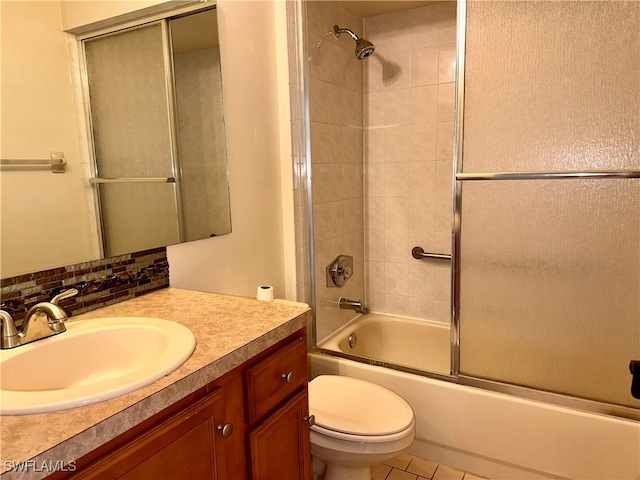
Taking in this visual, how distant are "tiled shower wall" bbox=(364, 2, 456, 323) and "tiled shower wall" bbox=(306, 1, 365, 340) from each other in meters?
0.10

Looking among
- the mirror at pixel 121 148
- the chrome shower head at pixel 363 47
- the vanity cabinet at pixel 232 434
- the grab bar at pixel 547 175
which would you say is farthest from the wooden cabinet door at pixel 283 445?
the chrome shower head at pixel 363 47

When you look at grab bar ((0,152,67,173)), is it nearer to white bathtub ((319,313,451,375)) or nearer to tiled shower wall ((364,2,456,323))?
white bathtub ((319,313,451,375))

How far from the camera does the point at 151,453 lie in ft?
2.57

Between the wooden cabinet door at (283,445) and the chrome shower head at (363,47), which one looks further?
the chrome shower head at (363,47)

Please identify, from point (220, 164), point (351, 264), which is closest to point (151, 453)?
point (220, 164)

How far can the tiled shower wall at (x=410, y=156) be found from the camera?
2428 millimetres

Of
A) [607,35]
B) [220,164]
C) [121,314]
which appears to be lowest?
[121,314]

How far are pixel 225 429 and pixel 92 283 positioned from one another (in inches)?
23.2

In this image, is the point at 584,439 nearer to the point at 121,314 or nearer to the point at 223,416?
the point at 223,416

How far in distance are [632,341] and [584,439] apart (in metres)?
0.40

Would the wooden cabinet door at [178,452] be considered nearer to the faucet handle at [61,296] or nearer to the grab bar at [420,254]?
the faucet handle at [61,296]

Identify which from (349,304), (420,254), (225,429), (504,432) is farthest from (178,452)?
(420,254)

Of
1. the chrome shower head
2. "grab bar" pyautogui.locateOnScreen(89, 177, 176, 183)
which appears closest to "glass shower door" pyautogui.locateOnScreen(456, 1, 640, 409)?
the chrome shower head

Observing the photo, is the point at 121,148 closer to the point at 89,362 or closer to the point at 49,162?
the point at 49,162
